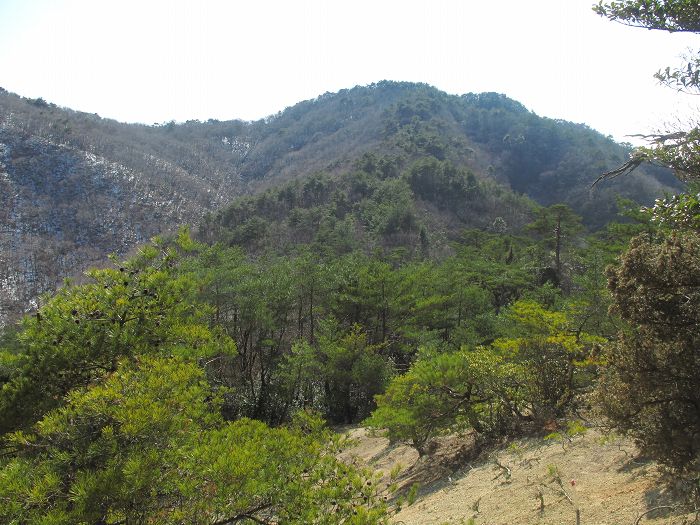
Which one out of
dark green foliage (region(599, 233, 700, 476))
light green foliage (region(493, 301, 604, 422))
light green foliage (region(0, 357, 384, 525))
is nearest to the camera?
light green foliage (region(0, 357, 384, 525))

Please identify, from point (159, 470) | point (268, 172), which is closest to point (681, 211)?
point (159, 470)

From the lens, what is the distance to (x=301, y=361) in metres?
17.3

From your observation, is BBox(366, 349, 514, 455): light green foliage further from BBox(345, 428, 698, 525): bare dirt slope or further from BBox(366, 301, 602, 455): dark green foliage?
BBox(345, 428, 698, 525): bare dirt slope

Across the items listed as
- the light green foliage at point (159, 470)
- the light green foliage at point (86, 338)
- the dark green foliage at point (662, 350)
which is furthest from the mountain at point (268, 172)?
the light green foliage at point (159, 470)

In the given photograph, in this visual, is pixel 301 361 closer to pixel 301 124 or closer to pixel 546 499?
pixel 546 499

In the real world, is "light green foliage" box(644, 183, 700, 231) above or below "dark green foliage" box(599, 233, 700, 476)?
above

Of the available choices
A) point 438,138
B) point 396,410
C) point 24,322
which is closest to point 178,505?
point 24,322

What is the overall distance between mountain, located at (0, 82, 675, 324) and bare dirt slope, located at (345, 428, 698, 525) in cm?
3667

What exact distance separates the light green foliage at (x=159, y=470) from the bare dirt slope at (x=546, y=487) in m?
0.82

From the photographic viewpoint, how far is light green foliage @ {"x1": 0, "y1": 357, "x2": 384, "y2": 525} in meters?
3.18

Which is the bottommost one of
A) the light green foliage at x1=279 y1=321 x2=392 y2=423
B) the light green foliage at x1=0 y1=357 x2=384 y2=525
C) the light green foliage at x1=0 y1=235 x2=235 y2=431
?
the light green foliage at x1=279 y1=321 x2=392 y2=423

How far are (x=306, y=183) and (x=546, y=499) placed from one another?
194 feet

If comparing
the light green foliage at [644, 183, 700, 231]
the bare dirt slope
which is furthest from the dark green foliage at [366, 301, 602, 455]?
the light green foliage at [644, 183, 700, 231]

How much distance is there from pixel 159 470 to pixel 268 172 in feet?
331
